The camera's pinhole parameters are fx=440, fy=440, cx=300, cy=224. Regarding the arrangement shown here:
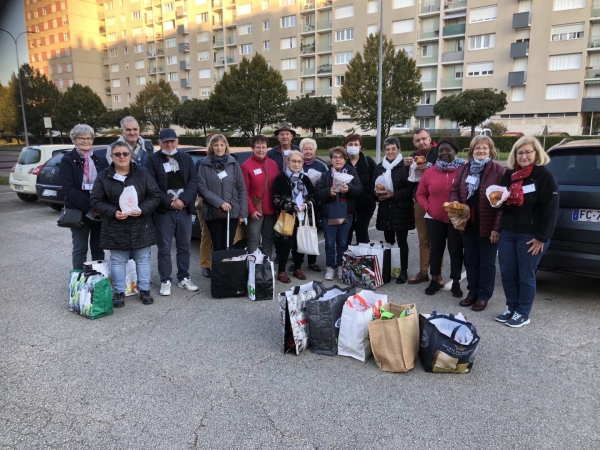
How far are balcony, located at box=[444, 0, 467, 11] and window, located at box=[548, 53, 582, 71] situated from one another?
1027 centimetres

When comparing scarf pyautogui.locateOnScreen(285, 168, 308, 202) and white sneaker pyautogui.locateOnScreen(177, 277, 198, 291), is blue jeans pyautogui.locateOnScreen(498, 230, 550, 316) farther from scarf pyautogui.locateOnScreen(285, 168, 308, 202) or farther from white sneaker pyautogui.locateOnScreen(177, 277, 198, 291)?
white sneaker pyautogui.locateOnScreen(177, 277, 198, 291)

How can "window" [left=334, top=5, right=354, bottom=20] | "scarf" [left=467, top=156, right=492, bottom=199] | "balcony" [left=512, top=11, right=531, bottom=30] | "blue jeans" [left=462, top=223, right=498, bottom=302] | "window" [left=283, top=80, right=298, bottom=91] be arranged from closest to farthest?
"scarf" [left=467, top=156, right=492, bottom=199]
"blue jeans" [left=462, top=223, right=498, bottom=302]
"balcony" [left=512, top=11, right=531, bottom=30]
"window" [left=334, top=5, right=354, bottom=20]
"window" [left=283, top=80, right=298, bottom=91]

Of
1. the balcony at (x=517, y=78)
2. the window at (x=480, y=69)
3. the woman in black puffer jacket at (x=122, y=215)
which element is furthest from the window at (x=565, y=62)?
the woman in black puffer jacket at (x=122, y=215)

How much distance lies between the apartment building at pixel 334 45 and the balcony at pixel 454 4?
97mm

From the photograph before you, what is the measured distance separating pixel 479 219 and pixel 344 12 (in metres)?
52.7

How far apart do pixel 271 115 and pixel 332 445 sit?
117 feet

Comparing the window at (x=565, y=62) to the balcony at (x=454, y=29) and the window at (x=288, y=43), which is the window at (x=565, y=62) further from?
the window at (x=288, y=43)

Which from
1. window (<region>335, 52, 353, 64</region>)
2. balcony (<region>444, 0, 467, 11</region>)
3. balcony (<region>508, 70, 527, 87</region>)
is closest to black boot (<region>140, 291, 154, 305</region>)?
balcony (<region>508, 70, 527, 87</region>)

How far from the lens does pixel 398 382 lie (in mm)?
3326

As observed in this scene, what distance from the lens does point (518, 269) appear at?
4238mm

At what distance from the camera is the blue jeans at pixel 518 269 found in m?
4.12

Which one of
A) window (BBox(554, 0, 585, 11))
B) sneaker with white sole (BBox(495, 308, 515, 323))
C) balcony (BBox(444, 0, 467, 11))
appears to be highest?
balcony (BBox(444, 0, 467, 11))

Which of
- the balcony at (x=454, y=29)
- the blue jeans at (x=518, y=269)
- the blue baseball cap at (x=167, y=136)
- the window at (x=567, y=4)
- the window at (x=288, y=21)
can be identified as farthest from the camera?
the window at (x=288, y=21)

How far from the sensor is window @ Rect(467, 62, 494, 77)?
4419cm
